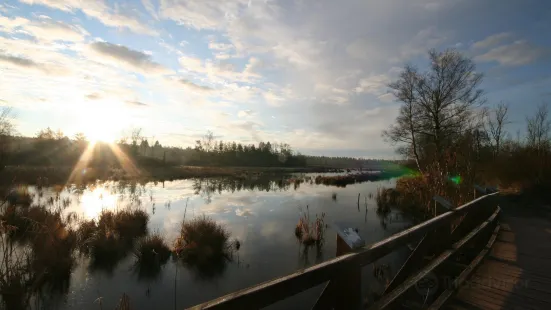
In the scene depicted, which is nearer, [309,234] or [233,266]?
[233,266]

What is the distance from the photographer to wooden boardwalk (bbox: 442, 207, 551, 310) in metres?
3.67

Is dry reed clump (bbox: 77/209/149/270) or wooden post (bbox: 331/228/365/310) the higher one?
wooden post (bbox: 331/228/365/310)

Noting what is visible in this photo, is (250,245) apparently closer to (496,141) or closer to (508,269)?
(508,269)

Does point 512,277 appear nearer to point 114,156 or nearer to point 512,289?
point 512,289

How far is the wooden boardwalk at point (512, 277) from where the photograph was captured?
144 inches

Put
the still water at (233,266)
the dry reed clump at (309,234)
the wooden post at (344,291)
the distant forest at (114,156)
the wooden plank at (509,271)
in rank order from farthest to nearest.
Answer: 1. the distant forest at (114,156)
2. the dry reed clump at (309,234)
3. the still water at (233,266)
4. the wooden plank at (509,271)
5. the wooden post at (344,291)

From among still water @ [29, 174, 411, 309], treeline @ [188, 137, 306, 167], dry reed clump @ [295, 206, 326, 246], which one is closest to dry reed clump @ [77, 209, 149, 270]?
still water @ [29, 174, 411, 309]

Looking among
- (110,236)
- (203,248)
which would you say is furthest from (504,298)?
(110,236)

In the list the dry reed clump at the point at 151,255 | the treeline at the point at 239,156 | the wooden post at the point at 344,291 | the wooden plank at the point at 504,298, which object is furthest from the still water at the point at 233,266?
the treeline at the point at 239,156

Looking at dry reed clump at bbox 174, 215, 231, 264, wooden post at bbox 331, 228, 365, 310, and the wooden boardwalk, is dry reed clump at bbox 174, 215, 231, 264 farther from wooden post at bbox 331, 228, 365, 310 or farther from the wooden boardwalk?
wooden post at bbox 331, 228, 365, 310

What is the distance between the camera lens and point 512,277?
14.9ft

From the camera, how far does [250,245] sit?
10.3 metres

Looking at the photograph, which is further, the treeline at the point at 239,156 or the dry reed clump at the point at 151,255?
the treeline at the point at 239,156

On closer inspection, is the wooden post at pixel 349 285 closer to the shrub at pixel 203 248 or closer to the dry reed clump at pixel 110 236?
the shrub at pixel 203 248
